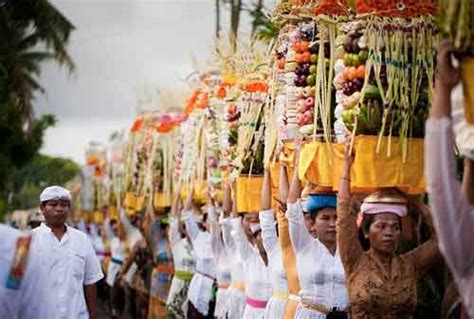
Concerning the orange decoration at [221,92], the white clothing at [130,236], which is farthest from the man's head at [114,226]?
the orange decoration at [221,92]

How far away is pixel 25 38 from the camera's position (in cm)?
3344

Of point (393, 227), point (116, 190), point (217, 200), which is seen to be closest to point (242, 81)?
point (217, 200)

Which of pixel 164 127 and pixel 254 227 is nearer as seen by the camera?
pixel 254 227

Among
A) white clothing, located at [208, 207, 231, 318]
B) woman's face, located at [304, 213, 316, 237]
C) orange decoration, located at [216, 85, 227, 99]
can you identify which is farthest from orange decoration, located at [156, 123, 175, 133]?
woman's face, located at [304, 213, 316, 237]

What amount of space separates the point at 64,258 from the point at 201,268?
4.74 metres

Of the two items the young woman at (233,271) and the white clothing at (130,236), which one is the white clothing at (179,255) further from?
the white clothing at (130,236)

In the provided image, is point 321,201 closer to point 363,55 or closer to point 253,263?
point 363,55

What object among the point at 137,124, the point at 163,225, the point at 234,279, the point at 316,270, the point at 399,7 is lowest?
the point at 234,279

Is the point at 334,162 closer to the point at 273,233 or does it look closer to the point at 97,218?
the point at 273,233

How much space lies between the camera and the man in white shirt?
9812 millimetres

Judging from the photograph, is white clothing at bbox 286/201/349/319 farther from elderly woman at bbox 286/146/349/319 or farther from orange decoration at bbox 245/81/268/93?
orange decoration at bbox 245/81/268/93

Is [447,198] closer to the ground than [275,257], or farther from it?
farther from it

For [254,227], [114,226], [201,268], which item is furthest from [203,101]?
[114,226]

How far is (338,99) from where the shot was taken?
8.47 meters
